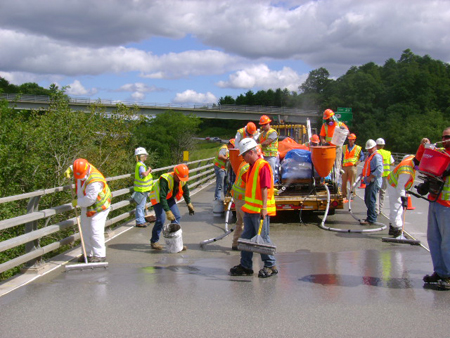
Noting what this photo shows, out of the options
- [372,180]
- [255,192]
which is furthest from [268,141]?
[255,192]

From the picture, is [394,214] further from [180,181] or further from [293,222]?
[180,181]

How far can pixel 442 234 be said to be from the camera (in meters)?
6.12

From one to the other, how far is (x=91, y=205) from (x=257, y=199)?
2525mm

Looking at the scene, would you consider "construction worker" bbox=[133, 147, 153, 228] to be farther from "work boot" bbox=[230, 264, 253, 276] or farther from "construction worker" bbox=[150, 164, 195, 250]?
Result: "work boot" bbox=[230, 264, 253, 276]

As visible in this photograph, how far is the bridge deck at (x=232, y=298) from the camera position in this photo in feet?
15.7

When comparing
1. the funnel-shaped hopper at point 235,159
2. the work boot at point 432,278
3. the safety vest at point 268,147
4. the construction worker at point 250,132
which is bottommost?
the work boot at point 432,278

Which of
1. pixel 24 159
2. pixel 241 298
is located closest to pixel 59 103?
pixel 24 159

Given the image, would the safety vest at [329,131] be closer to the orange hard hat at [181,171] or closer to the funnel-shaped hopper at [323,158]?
the funnel-shaped hopper at [323,158]

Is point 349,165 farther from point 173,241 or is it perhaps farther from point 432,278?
point 432,278

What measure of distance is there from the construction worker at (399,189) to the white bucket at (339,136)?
106 inches

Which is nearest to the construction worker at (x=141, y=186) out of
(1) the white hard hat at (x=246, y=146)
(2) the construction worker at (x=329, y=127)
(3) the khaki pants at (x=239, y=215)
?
(3) the khaki pants at (x=239, y=215)

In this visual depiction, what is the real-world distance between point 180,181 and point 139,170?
107 inches

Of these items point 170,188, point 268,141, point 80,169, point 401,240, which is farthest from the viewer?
point 268,141

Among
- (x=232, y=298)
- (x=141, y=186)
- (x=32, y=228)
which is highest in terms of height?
(x=141, y=186)
